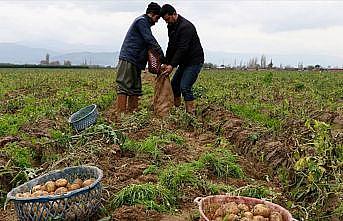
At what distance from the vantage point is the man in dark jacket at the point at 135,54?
25.9 feet

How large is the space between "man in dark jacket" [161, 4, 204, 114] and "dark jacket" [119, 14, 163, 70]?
0.26m

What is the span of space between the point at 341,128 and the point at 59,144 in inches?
165

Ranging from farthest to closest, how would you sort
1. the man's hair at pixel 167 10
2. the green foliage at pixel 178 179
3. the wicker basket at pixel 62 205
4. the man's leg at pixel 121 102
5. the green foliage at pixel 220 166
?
the man's leg at pixel 121 102 < the man's hair at pixel 167 10 < the green foliage at pixel 220 166 < the green foliage at pixel 178 179 < the wicker basket at pixel 62 205

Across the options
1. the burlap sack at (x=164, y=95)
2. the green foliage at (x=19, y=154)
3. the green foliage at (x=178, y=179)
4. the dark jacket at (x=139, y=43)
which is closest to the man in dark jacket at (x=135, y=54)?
the dark jacket at (x=139, y=43)

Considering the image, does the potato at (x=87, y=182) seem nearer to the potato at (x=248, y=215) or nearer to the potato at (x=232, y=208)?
the potato at (x=232, y=208)

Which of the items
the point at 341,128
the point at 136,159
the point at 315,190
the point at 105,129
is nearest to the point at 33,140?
the point at 105,129

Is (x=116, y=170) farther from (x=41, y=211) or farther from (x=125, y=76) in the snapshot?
(x=125, y=76)

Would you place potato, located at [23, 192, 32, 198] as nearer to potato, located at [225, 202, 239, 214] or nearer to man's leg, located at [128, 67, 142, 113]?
potato, located at [225, 202, 239, 214]

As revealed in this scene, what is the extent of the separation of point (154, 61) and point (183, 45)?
1.92ft

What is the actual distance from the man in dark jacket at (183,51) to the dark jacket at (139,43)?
0.87 feet

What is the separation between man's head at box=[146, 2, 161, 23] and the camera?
7.84m

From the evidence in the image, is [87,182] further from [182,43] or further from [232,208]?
[182,43]

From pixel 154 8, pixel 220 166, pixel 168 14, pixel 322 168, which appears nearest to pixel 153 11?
pixel 154 8

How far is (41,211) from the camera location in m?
3.41
